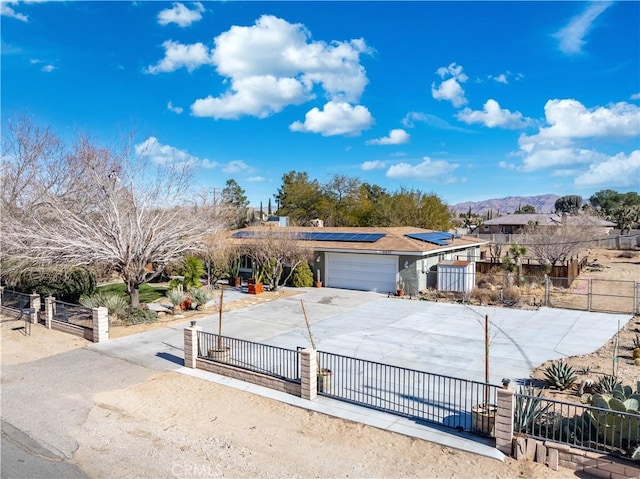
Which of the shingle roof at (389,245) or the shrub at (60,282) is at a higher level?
the shingle roof at (389,245)

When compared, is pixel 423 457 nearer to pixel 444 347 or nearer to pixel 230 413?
pixel 230 413

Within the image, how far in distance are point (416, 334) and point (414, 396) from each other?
17.3 ft

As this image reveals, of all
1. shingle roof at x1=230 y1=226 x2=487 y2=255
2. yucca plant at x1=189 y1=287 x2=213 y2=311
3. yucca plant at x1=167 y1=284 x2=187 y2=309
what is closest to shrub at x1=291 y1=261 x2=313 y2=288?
shingle roof at x1=230 y1=226 x2=487 y2=255

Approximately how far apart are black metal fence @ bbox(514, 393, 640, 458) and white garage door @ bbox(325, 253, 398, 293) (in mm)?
15324

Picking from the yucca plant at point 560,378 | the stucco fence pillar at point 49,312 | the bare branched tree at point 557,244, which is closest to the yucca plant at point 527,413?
the yucca plant at point 560,378

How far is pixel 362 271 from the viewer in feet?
78.7

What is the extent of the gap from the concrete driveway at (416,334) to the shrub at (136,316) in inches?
59.8

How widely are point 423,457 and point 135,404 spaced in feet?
20.1

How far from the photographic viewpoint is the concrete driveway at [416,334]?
1183 centimetres

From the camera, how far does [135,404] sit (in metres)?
9.47

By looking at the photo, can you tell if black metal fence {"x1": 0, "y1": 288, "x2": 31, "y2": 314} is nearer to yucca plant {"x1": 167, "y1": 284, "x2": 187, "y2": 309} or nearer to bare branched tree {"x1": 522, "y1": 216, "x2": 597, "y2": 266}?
yucca plant {"x1": 167, "y1": 284, "x2": 187, "y2": 309}

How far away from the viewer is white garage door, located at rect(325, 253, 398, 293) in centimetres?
2305

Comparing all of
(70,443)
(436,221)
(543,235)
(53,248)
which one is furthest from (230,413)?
(436,221)

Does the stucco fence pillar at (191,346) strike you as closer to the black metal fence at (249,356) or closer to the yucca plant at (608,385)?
the black metal fence at (249,356)
